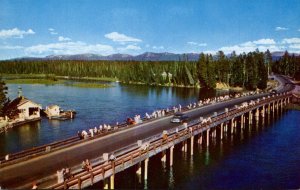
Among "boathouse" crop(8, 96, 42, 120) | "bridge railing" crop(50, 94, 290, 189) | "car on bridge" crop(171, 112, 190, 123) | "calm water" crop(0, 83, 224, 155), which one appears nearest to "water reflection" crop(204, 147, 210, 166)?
"bridge railing" crop(50, 94, 290, 189)

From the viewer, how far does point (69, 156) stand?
42594 millimetres

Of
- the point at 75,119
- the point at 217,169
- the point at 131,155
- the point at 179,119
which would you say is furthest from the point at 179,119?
the point at 75,119

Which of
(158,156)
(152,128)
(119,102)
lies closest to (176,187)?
(158,156)

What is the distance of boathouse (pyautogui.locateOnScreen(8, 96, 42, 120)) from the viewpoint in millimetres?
85750

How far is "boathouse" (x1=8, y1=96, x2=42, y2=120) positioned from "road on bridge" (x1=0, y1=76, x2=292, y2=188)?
3501cm

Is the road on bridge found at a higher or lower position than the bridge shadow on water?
higher

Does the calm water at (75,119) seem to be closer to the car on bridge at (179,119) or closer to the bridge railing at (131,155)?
the car on bridge at (179,119)

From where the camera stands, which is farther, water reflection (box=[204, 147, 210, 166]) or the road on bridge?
water reflection (box=[204, 147, 210, 166])

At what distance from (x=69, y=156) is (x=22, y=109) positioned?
1950 inches

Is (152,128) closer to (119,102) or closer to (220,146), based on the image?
(220,146)

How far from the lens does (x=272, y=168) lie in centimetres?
5522

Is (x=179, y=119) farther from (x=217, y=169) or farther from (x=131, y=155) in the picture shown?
(x=131, y=155)

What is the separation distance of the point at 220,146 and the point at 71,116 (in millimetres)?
39778

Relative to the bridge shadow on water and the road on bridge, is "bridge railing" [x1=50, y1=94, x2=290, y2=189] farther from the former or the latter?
the bridge shadow on water
